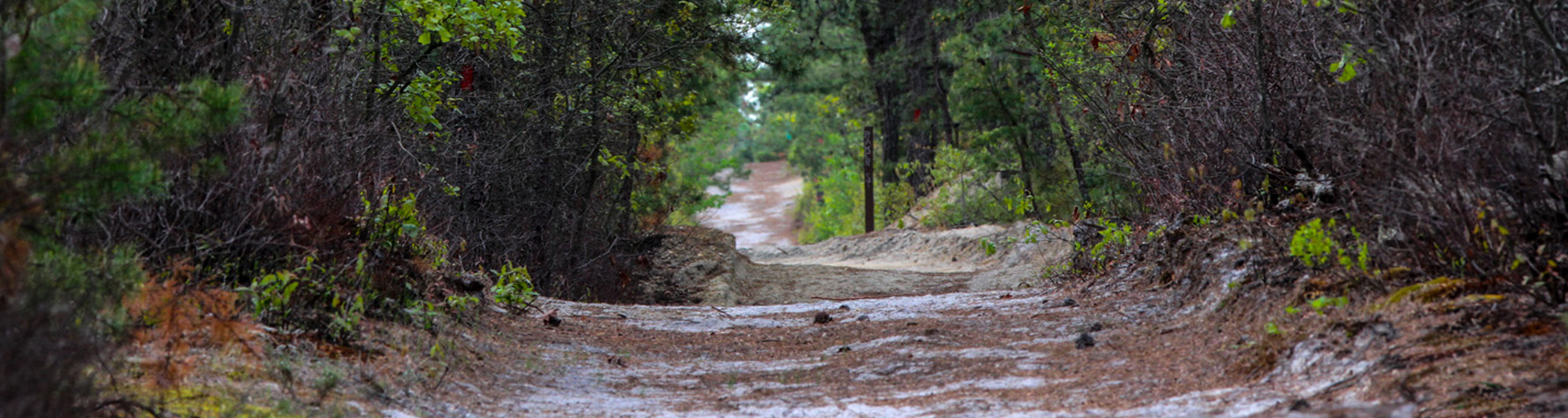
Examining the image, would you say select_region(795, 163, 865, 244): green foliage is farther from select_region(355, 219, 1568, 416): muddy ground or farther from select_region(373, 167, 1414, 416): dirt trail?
select_region(355, 219, 1568, 416): muddy ground

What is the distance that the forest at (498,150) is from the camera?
10.5 ft

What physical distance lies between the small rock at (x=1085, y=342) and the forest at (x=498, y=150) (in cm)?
109

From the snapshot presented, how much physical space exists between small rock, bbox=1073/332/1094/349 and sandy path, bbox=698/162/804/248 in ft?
79.8

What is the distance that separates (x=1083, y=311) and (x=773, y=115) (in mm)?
43808

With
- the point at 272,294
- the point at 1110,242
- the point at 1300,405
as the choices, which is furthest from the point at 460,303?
the point at 1110,242

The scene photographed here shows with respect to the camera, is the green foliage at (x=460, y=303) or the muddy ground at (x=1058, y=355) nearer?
the muddy ground at (x=1058, y=355)

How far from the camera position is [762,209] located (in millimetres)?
45312

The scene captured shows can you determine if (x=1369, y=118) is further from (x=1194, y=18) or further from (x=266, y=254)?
(x=266, y=254)

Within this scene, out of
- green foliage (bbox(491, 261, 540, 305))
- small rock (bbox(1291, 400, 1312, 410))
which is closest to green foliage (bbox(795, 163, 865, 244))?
green foliage (bbox(491, 261, 540, 305))

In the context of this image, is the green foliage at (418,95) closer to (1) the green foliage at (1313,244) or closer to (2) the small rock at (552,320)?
(2) the small rock at (552,320)

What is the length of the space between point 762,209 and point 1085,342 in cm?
3958

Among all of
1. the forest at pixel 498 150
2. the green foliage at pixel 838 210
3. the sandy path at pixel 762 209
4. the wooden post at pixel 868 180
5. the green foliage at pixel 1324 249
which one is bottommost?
the sandy path at pixel 762 209

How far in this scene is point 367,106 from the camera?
7.69 meters

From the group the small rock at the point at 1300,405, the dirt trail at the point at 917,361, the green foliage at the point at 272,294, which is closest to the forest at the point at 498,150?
the green foliage at the point at 272,294
